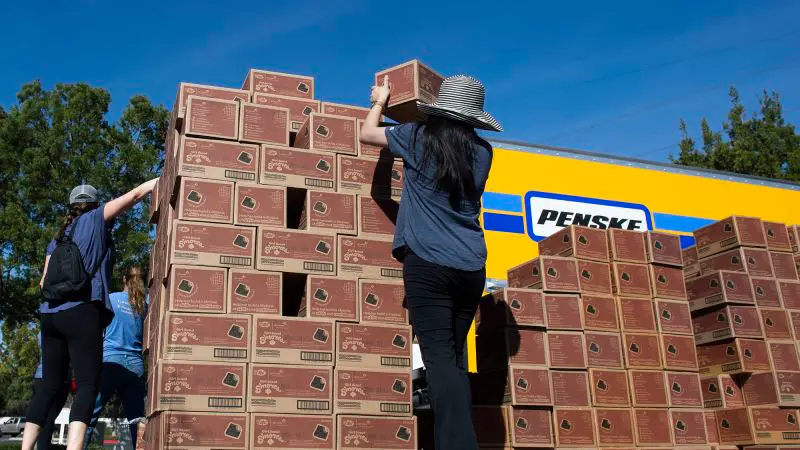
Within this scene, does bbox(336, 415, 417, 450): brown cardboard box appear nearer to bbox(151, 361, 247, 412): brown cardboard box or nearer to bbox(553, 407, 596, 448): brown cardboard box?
bbox(151, 361, 247, 412): brown cardboard box

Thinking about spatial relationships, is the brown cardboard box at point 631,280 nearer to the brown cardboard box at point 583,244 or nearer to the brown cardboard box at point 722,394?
the brown cardboard box at point 583,244

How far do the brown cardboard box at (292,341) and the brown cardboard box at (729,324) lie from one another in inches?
147

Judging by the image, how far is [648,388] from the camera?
509 cm

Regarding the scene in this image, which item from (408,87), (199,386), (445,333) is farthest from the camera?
(408,87)

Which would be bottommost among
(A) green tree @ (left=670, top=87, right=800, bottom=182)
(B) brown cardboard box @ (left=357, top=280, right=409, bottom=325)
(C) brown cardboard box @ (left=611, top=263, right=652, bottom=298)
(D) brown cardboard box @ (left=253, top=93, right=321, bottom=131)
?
(B) brown cardboard box @ (left=357, top=280, right=409, bottom=325)

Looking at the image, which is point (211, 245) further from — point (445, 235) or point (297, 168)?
point (445, 235)

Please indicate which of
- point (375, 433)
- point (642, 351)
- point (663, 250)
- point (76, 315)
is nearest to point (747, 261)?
point (663, 250)

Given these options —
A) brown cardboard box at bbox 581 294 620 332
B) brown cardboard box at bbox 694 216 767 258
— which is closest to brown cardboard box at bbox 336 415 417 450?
brown cardboard box at bbox 581 294 620 332

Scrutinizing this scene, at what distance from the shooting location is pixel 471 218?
3.20 metres

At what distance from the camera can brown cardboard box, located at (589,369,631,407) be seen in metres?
4.93

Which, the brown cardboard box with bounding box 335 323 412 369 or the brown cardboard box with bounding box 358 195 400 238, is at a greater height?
the brown cardboard box with bounding box 358 195 400 238

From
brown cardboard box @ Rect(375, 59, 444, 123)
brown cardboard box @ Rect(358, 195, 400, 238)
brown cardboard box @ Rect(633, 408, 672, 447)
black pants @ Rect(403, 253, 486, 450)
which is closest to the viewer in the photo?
black pants @ Rect(403, 253, 486, 450)

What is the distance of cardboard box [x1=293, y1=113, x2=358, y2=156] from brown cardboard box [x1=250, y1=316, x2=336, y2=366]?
1.12 meters

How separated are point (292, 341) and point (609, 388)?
2.48 meters
